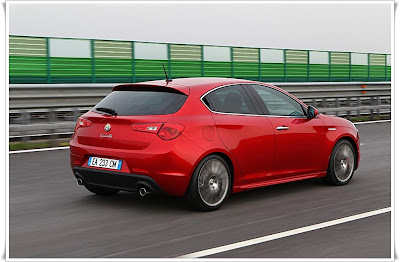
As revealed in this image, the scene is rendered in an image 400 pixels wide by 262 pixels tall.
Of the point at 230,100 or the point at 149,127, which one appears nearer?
the point at 149,127

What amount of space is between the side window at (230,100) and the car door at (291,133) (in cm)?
21

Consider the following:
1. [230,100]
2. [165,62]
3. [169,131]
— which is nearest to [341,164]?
[230,100]

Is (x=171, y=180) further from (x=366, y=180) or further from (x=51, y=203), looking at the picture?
(x=366, y=180)

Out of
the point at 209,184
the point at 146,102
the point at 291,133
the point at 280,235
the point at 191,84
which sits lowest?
the point at 280,235

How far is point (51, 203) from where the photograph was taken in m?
7.87

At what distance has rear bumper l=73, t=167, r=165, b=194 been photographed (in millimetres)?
7117

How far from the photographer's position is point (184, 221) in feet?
22.7

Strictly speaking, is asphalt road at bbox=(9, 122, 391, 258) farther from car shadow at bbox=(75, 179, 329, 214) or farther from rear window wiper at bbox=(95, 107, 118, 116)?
rear window wiper at bbox=(95, 107, 118, 116)

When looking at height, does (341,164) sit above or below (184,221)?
above

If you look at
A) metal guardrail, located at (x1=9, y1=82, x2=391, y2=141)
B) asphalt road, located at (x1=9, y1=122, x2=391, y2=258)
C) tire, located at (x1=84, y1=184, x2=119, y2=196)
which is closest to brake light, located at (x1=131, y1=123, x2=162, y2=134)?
asphalt road, located at (x1=9, y1=122, x2=391, y2=258)

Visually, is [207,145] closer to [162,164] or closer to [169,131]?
[169,131]

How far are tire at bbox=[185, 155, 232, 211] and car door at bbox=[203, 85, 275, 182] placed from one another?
24 cm

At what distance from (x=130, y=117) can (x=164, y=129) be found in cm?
45

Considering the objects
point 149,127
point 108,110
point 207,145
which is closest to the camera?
point 149,127
